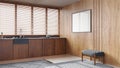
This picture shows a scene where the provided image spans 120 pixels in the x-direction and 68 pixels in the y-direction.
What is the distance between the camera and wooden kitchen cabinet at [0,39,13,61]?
17.0 ft

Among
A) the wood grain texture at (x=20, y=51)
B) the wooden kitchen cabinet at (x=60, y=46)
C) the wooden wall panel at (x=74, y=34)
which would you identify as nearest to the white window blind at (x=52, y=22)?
the wooden wall panel at (x=74, y=34)

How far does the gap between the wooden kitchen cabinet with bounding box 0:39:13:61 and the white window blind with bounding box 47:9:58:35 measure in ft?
6.99

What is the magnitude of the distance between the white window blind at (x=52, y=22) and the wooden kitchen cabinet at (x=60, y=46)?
68 centimetres

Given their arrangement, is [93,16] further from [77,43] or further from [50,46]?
[50,46]

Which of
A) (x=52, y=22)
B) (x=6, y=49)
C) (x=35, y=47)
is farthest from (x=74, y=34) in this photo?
Result: (x=6, y=49)

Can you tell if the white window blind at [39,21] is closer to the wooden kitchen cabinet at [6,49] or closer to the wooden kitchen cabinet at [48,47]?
the wooden kitchen cabinet at [48,47]

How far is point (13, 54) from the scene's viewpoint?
5.37 metres

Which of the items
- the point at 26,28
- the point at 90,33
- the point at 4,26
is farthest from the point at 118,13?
the point at 4,26

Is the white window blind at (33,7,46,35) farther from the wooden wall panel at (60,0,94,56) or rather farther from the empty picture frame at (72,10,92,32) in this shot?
the empty picture frame at (72,10,92,32)

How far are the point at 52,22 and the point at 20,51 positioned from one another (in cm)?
229

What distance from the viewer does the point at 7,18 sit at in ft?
19.0

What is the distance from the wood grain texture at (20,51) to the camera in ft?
17.8

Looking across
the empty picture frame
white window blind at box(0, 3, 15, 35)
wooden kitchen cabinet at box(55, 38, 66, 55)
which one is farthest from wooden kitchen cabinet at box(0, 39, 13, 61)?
the empty picture frame

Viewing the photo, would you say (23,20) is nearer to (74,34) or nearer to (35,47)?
(35,47)
